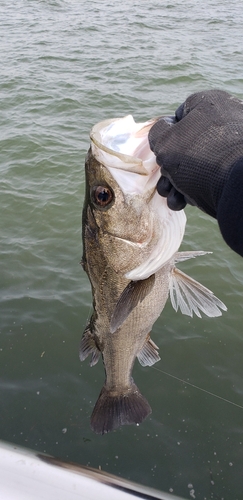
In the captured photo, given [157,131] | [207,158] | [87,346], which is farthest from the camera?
[87,346]

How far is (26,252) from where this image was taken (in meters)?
5.73

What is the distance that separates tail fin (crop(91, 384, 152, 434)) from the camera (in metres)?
3.07

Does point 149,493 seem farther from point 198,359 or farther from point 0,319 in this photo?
point 0,319

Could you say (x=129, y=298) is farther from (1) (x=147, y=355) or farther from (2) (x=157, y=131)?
(2) (x=157, y=131)

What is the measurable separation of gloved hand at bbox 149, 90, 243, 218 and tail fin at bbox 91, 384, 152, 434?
1.69 metres

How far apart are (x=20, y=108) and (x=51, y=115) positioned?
83 centimetres

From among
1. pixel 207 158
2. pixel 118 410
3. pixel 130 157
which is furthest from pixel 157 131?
pixel 118 410

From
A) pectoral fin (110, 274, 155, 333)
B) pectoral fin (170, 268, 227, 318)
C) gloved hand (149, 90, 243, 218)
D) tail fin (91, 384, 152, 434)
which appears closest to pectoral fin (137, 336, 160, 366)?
tail fin (91, 384, 152, 434)

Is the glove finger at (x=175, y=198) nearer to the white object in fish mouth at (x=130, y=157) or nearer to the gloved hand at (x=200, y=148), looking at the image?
the gloved hand at (x=200, y=148)

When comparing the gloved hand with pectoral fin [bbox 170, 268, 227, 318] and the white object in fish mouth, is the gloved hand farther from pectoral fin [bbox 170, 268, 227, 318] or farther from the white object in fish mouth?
pectoral fin [bbox 170, 268, 227, 318]

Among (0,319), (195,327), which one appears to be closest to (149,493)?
(195,327)

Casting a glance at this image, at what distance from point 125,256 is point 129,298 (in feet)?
0.83

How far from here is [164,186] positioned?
210cm

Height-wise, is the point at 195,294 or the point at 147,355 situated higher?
the point at 195,294
